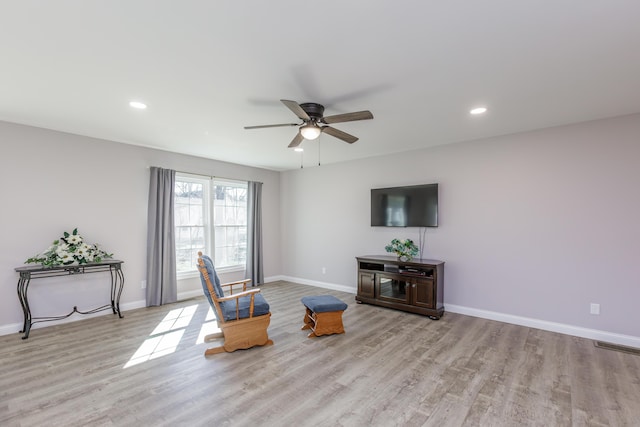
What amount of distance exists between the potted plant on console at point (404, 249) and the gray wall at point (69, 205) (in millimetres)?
4025

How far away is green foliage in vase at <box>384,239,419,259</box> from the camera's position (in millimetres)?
4977

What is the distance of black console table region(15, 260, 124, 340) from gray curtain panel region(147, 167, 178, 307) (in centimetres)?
46

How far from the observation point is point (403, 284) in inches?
188

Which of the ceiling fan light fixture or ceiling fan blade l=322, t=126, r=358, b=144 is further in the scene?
ceiling fan blade l=322, t=126, r=358, b=144

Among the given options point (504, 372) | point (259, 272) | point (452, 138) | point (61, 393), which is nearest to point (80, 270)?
point (61, 393)

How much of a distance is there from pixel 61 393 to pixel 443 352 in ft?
11.7

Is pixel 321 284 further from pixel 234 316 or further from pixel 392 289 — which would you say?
pixel 234 316

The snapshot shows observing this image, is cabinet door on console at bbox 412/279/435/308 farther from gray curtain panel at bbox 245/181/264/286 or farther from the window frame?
the window frame

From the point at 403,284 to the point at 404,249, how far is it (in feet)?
1.88

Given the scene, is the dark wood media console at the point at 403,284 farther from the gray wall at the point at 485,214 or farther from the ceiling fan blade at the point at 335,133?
the ceiling fan blade at the point at 335,133

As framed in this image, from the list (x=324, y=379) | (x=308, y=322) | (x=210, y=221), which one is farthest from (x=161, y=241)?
(x=324, y=379)

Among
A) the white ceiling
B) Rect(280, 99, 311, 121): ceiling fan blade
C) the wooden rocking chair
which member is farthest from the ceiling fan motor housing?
the wooden rocking chair

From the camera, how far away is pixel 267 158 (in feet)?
19.3

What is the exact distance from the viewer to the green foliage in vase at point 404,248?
498cm
